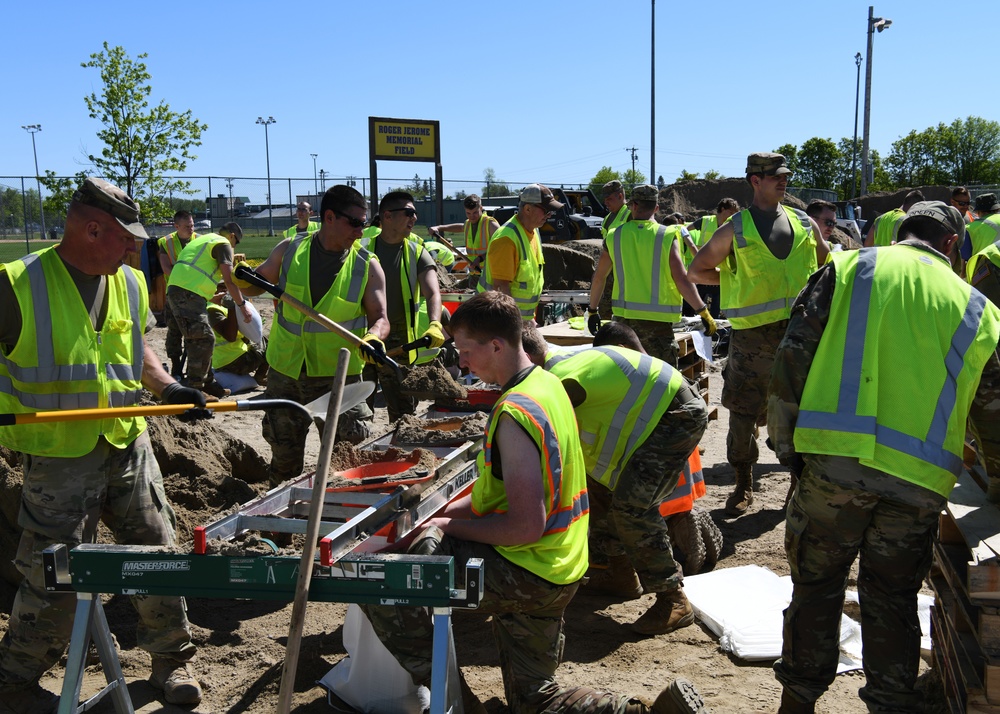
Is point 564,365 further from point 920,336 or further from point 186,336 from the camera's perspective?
point 186,336

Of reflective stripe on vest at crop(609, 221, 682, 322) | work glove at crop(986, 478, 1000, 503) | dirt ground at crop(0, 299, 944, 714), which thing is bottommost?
dirt ground at crop(0, 299, 944, 714)

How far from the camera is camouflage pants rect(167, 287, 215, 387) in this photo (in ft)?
31.7

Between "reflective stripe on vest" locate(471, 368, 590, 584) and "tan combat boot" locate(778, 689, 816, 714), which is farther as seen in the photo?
"tan combat boot" locate(778, 689, 816, 714)

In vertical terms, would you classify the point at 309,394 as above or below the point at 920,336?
below

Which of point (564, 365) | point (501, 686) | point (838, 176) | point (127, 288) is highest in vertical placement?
point (838, 176)

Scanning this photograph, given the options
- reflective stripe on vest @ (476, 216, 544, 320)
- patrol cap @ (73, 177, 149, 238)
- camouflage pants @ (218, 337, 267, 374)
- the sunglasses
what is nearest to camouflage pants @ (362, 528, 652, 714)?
patrol cap @ (73, 177, 149, 238)

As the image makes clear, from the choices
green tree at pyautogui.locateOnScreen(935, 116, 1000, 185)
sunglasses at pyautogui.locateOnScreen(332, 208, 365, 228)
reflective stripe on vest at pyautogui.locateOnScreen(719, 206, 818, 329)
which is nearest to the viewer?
sunglasses at pyautogui.locateOnScreen(332, 208, 365, 228)

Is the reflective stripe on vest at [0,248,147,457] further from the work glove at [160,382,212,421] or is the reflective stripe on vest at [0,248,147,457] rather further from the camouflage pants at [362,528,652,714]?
the camouflage pants at [362,528,652,714]

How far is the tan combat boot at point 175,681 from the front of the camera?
12.1 feet

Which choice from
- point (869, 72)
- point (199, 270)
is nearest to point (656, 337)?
point (199, 270)

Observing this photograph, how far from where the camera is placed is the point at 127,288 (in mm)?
3756

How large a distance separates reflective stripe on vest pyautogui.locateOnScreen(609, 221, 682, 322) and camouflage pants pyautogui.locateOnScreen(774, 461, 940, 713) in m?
3.95

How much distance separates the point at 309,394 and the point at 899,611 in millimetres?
3412

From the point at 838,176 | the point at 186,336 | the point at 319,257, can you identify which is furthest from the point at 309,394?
the point at 838,176
